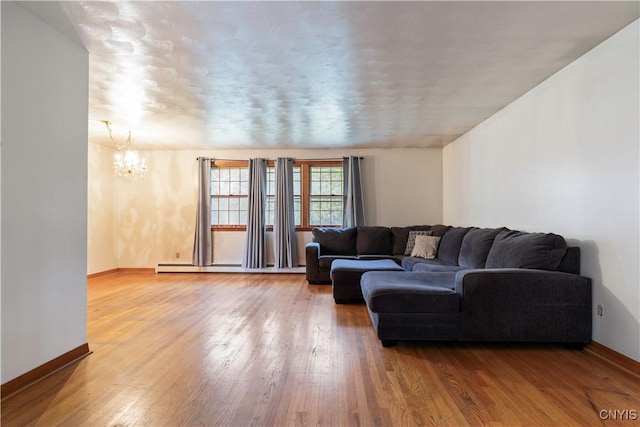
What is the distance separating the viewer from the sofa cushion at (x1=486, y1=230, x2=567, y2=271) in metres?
2.76

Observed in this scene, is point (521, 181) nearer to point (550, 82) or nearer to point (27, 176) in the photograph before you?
point (550, 82)

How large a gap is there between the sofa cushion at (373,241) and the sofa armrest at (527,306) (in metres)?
3.11

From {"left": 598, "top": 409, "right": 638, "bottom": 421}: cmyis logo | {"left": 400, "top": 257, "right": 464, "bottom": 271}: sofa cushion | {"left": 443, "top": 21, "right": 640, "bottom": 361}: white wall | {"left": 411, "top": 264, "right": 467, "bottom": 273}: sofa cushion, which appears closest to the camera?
{"left": 598, "top": 409, "right": 638, "bottom": 421}: cmyis logo

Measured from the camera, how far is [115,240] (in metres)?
6.60

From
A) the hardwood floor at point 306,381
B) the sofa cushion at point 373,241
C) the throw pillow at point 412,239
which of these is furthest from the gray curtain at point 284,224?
the hardwood floor at point 306,381

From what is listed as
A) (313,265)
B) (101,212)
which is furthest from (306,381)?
(101,212)

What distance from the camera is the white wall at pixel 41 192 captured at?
204 cm

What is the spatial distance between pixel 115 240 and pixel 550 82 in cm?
731

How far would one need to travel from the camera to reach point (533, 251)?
282 cm

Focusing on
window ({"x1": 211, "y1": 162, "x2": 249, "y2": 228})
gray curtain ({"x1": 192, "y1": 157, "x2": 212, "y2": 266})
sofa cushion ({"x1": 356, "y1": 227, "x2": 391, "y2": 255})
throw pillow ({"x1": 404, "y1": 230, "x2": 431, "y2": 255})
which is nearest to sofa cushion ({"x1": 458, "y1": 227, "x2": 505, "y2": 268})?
throw pillow ({"x1": 404, "y1": 230, "x2": 431, "y2": 255})

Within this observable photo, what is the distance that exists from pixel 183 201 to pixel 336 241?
125 inches

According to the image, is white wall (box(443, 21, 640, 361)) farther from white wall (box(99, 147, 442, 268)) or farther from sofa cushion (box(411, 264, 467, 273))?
white wall (box(99, 147, 442, 268))

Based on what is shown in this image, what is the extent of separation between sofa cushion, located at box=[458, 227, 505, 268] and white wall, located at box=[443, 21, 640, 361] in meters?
0.33

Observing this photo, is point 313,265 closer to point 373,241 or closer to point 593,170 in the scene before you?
point 373,241
